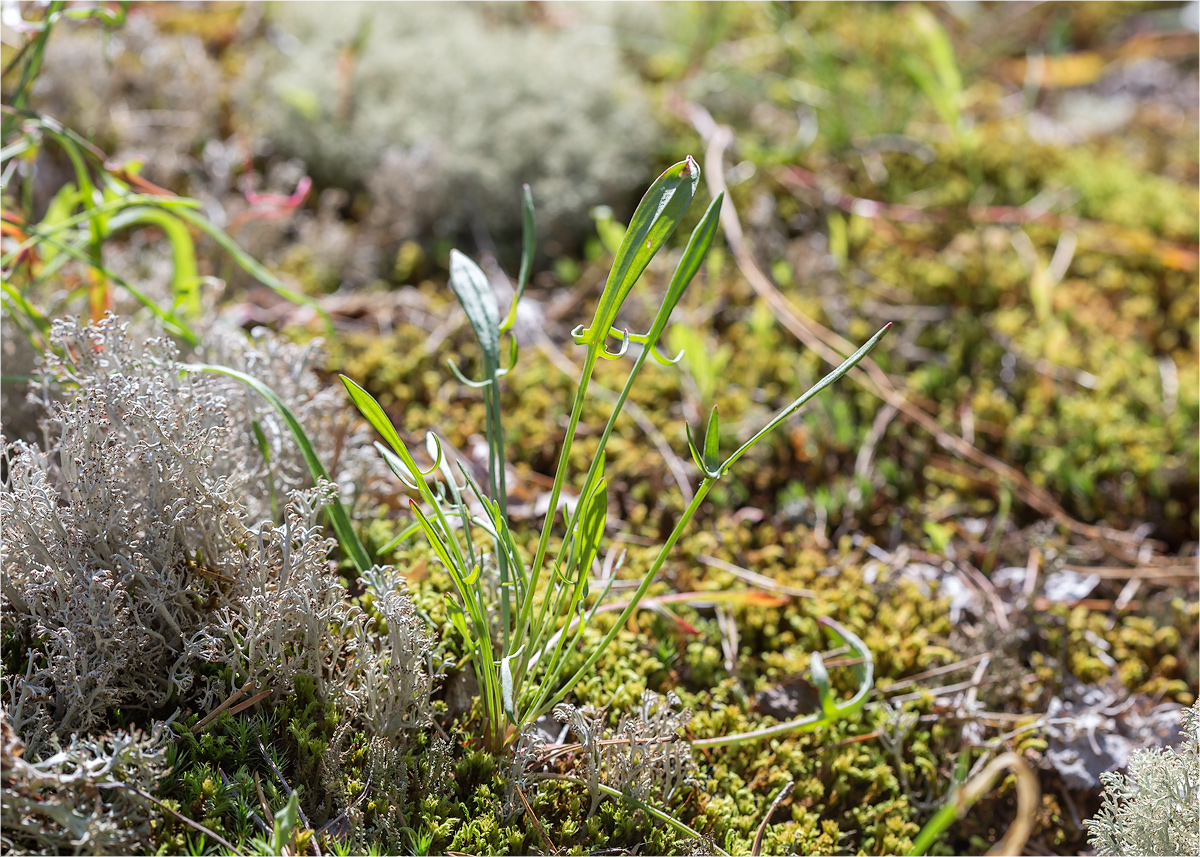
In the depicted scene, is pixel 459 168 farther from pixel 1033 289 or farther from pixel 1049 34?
pixel 1049 34

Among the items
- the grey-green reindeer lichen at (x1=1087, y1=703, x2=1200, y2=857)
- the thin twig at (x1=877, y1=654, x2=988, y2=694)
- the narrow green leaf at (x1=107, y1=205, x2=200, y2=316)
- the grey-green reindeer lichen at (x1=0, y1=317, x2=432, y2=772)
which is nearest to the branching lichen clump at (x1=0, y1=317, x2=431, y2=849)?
the grey-green reindeer lichen at (x1=0, y1=317, x2=432, y2=772)

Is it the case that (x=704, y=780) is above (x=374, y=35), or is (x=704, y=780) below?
below

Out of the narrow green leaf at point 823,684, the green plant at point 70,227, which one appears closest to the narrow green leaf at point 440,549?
the narrow green leaf at point 823,684

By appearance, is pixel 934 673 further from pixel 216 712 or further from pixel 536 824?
pixel 216 712

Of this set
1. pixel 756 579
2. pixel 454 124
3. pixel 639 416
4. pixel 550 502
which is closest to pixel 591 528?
pixel 550 502

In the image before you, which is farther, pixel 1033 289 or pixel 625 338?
pixel 1033 289

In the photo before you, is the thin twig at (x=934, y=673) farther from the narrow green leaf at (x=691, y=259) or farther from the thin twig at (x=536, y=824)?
the narrow green leaf at (x=691, y=259)

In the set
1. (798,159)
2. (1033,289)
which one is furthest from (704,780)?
(798,159)
